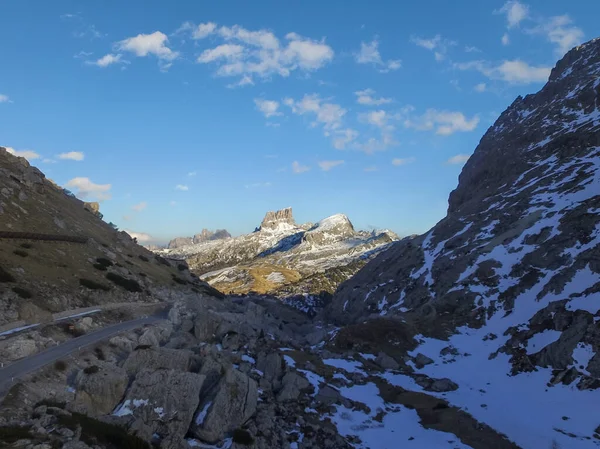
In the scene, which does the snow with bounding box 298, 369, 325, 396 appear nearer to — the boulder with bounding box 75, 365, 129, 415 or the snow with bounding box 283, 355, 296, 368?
the snow with bounding box 283, 355, 296, 368

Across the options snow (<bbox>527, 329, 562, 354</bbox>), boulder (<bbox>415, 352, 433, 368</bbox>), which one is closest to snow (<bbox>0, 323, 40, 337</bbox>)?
boulder (<bbox>415, 352, 433, 368</bbox>)

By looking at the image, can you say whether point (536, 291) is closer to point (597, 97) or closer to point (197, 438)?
point (197, 438)

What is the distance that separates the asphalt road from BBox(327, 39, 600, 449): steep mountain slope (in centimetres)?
3261

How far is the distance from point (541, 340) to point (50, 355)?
5204cm

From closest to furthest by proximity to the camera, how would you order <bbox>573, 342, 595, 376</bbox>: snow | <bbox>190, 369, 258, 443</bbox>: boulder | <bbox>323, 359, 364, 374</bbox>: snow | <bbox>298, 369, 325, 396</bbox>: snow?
1. <bbox>190, 369, 258, 443</bbox>: boulder
2. <bbox>298, 369, 325, 396</bbox>: snow
3. <bbox>573, 342, 595, 376</bbox>: snow
4. <bbox>323, 359, 364, 374</bbox>: snow

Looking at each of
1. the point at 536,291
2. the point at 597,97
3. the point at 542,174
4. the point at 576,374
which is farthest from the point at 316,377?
the point at 597,97

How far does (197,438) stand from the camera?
24.7 meters

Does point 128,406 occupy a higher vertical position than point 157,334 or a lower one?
lower

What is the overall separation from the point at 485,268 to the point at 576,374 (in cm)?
3445

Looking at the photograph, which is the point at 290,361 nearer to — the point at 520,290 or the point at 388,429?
the point at 388,429

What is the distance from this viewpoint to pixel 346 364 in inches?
1972

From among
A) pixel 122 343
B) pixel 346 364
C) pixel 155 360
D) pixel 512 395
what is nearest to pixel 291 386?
pixel 155 360

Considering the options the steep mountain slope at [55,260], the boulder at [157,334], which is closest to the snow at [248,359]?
the boulder at [157,334]

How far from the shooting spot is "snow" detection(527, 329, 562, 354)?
4812cm
